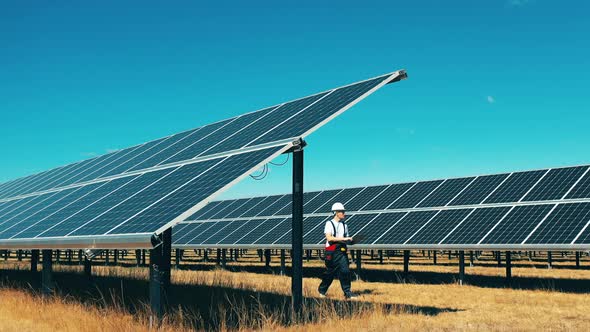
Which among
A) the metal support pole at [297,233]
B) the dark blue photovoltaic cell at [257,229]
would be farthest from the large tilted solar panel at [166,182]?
the dark blue photovoltaic cell at [257,229]

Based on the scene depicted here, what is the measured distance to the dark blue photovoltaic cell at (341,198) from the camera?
92.7 ft

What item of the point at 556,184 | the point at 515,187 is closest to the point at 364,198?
the point at 515,187

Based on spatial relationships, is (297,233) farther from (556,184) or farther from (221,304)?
(556,184)

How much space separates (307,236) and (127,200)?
13963 mm

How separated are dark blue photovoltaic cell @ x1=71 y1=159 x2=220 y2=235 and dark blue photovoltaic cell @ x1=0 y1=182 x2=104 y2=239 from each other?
3350 mm

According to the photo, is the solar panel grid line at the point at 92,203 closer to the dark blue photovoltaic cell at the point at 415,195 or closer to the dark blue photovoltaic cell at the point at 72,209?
the dark blue photovoltaic cell at the point at 72,209

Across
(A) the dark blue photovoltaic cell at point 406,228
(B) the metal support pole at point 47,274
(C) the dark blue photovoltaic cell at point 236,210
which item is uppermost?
(C) the dark blue photovoltaic cell at point 236,210

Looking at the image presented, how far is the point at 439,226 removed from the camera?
21.7 metres

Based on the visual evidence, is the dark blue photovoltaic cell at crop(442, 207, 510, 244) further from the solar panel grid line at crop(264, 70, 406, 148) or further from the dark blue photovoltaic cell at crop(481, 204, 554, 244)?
the solar panel grid line at crop(264, 70, 406, 148)

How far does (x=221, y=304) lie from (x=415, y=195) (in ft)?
49.3

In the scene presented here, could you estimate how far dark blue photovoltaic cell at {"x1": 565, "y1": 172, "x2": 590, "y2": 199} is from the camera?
20394 millimetres

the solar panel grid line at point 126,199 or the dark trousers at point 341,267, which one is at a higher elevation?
the solar panel grid line at point 126,199

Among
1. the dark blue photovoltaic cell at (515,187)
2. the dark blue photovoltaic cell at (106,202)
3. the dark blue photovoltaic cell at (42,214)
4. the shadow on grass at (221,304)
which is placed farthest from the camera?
the dark blue photovoltaic cell at (515,187)

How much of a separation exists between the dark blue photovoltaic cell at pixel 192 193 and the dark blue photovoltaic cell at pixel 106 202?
84.4 inches
